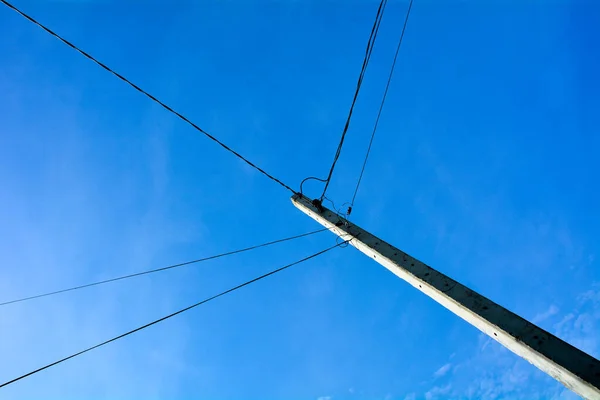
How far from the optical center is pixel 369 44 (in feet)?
20.5

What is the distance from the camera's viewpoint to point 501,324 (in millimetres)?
2783

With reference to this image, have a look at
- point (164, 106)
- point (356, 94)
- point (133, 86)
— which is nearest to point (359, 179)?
point (356, 94)

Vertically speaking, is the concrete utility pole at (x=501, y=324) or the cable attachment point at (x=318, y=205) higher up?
the cable attachment point at (x=318, y=205)

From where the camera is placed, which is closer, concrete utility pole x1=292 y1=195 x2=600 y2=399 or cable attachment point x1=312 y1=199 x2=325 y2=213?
concrete utility pole x1=292 y1=195 x2=600 y2=399

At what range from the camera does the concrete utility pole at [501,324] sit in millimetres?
2326

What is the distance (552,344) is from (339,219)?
2.96 meters

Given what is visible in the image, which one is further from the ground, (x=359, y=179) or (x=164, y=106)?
(x=359, y=179)

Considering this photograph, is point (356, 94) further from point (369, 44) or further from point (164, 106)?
point (164, 106)

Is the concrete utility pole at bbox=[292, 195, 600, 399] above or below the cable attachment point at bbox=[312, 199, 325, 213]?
below

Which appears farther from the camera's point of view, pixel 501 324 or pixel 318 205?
pixel 318 205

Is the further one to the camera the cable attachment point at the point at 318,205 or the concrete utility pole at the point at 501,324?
the cable attachment point at the point at 318,205

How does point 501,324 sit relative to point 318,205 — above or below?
below

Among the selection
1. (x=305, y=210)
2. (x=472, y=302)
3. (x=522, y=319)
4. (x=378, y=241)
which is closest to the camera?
(x=522, y=319)

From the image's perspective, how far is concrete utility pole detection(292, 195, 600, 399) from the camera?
233cm
